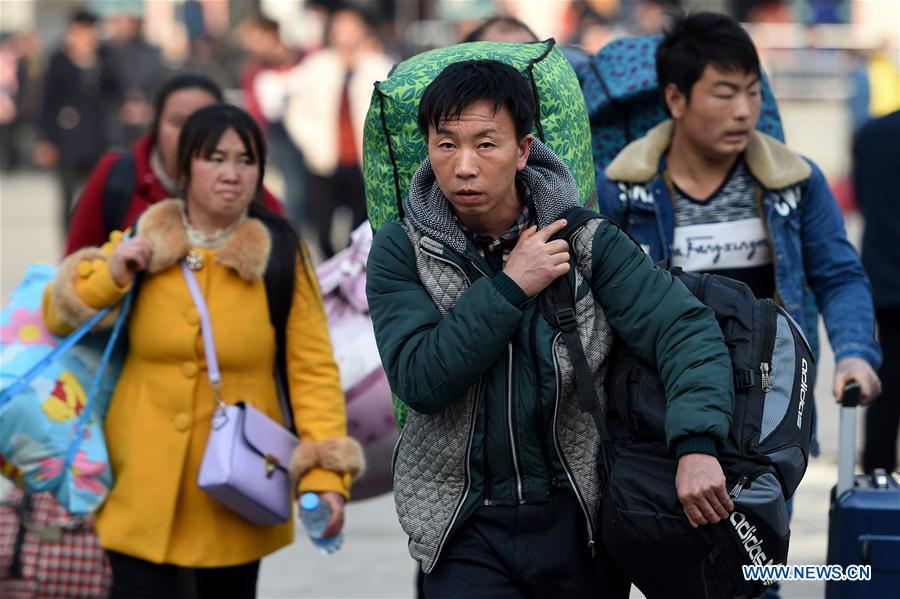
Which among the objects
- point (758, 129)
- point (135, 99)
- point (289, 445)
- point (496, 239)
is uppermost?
point (135, 99)

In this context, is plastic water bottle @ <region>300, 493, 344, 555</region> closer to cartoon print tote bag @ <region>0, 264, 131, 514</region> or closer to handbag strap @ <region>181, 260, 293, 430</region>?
handbag strap @ <region>181, 260, 293, 430</region>

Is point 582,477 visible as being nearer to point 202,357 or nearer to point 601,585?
point 601,585

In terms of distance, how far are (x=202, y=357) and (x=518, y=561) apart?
1.24m

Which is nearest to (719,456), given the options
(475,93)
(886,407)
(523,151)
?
(523,151)

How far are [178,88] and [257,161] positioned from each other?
2.74 feet

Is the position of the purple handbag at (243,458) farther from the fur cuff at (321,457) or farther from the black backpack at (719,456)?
the black backpack at (719,456)

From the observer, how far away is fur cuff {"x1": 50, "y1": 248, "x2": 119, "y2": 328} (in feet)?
13.4

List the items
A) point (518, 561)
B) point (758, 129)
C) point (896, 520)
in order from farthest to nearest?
1. point (758, 129)
2. point (896, 520)
3. point (518, 561)

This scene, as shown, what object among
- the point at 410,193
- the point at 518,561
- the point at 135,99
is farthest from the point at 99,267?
the point at 135,99

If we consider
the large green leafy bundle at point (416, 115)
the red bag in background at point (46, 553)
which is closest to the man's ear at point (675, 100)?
the large green leafy bundle at point (416, 115)

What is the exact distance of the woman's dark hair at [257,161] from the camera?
13.5 ft

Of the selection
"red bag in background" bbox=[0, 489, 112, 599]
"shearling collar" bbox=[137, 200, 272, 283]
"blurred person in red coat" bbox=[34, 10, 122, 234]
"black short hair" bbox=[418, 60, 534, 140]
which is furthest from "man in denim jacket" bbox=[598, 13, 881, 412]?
"blurred person in red coat" bbox=[34, 10, 122, 234]

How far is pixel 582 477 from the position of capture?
311 cm

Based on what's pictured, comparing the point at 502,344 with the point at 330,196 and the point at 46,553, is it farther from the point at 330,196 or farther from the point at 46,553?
the point at 330,196
